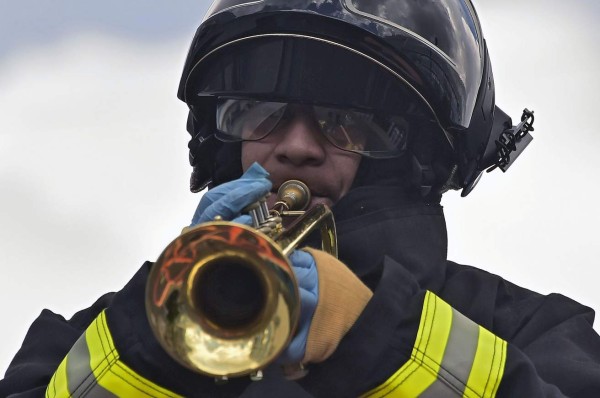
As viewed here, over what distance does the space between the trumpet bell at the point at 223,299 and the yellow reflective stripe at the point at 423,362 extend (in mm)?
491

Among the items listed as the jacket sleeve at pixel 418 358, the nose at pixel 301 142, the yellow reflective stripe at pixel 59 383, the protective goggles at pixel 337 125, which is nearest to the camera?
the jacket sleeve at pixel 418 358

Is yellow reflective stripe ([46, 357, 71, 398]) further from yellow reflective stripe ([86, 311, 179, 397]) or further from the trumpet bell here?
the trumpet bell

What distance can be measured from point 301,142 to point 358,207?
14.0 inches

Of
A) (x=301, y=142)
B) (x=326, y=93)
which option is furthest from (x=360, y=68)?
(x=301, y=142)

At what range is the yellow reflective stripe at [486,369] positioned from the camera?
5191 mm

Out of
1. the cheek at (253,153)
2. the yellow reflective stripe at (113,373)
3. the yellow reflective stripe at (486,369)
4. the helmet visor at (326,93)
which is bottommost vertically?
the yellow reflective stripe at (113,373)

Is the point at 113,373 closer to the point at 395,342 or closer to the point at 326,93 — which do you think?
the point at 395,342

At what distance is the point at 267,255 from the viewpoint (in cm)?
484

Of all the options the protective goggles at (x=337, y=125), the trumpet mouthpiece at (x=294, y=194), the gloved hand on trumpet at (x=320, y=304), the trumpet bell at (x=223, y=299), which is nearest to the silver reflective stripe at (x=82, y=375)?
the trumpet bell at (x=223, y=299)

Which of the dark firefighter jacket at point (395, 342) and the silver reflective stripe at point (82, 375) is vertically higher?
the dark firefighter jacket at point (395, 342)

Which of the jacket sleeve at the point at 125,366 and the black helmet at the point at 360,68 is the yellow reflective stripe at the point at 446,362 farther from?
the black helmet at the point at 360,68

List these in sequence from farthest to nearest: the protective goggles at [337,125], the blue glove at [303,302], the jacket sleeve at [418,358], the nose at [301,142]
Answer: the protective goggles at [337,125]
the nose at [301,142]
the jacket sleeve at [418,358]
the blue glove at [303,302]

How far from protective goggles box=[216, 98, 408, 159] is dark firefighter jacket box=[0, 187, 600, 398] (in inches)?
8.1

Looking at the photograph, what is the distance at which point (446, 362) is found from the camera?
17.0 ft
